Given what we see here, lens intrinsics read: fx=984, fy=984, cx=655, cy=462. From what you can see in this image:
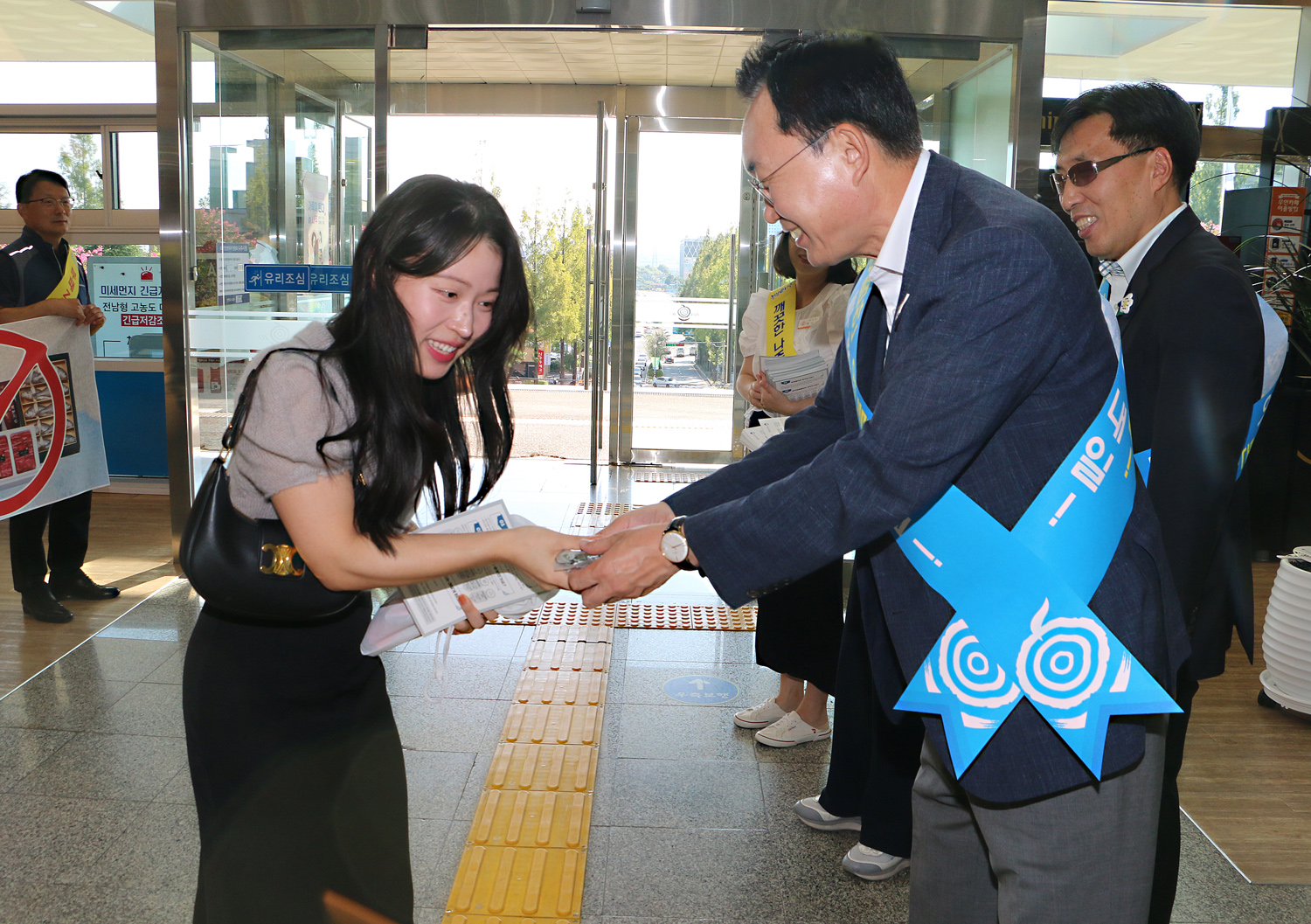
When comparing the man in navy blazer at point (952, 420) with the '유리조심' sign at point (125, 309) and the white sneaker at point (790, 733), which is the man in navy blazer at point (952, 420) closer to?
the white sneaker at point (790, 733)

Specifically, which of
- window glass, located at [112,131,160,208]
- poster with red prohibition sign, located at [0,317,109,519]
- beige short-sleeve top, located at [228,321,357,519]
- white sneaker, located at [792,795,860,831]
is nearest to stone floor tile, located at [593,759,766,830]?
white sneaker, located at [792,795,860,831]

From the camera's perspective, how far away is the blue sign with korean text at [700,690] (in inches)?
141

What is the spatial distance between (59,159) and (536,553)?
7238mm

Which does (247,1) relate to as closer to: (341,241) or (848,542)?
(341,241)

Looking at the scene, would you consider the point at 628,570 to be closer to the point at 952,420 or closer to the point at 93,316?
the point at 952,420

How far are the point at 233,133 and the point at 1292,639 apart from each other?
16.8 ft

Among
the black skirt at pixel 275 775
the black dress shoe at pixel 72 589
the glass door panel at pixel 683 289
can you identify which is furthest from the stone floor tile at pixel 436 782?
the glass door panel at pixel 683 289

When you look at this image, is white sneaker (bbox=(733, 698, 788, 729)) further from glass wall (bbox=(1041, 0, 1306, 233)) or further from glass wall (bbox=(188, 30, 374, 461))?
glass wall (bbox=(1041, 0, 1306, 233))

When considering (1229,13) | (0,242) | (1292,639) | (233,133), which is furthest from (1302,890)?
(0,242)

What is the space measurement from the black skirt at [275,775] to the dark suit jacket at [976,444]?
2.20ft

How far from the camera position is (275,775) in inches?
58.1

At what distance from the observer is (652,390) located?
8.41m

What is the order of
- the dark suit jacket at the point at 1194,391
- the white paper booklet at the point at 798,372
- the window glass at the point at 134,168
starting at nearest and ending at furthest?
the dark suit jacket at the point at 1194,391 < the white paper booklet at the point at 798,372 < the window glass at the point at 134,168

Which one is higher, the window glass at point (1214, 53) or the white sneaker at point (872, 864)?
the window glass at point (1214, 53)
